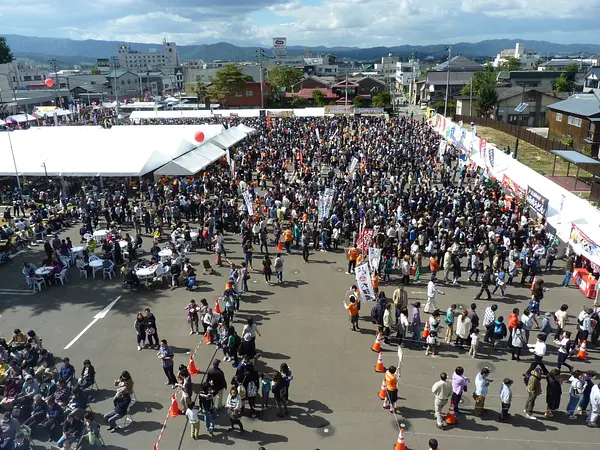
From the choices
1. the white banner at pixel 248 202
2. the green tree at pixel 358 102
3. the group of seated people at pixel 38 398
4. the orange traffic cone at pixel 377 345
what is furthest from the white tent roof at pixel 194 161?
the green tree at pixel 358 102

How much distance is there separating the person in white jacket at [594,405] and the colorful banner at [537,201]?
33.4 ft

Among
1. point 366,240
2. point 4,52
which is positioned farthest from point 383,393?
point 4,52

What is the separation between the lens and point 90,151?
25.3 meters

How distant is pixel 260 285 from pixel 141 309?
11.8ft

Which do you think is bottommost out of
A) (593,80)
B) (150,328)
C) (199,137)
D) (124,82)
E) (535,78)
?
(150,328)

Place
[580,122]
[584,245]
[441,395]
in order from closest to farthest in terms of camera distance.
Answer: [441,395], [584,245], [580,122]

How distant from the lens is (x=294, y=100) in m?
74.1

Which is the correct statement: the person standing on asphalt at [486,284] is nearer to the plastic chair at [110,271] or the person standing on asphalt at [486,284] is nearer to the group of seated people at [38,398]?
the group of seated people at [38,398]

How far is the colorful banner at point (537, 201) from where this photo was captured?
1648cm

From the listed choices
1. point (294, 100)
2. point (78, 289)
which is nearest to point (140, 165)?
point (78, 289)

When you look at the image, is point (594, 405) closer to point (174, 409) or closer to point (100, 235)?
point (174, 409)

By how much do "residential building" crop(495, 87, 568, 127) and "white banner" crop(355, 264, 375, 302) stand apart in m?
43.1

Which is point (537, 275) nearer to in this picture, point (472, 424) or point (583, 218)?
point (583, 218)

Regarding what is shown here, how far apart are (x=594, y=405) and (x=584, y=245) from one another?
7.47 metres
